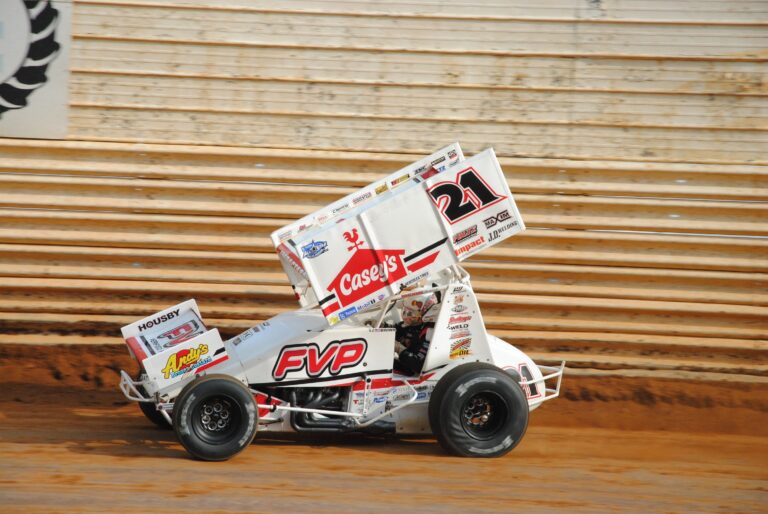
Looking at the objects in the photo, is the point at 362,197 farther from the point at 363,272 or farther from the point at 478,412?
the point at 478,412

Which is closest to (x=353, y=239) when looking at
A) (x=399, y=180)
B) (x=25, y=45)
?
(x=399, y=180)

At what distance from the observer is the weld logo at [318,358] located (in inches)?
310

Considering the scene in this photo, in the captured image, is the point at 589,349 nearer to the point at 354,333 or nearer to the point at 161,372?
the point at 354,333

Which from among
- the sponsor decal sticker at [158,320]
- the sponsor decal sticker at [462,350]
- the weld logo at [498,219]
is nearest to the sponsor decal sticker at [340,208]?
the weld logo at [498,219]

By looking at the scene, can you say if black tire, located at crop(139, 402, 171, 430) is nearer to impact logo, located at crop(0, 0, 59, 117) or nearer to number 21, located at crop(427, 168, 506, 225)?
number 21, located at crop(427, 168, 506, 225)

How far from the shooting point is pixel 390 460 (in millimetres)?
7719

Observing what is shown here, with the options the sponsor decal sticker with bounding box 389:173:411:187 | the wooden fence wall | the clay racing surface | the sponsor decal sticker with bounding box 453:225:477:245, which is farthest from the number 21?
the wooden fence wall

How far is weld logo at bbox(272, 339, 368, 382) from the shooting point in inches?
310

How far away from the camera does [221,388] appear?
7.48m

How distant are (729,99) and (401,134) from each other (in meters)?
3.78

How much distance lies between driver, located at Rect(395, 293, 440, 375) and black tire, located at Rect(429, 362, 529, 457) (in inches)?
17.4

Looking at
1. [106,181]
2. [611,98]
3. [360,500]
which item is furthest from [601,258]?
[106,181]

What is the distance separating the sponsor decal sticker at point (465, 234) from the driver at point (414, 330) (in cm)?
74

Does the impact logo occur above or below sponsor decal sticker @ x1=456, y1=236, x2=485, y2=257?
above
